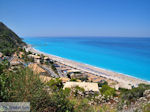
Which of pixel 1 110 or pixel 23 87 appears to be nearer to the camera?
pixel 1 110

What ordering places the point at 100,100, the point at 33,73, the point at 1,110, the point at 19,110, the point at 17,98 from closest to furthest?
the point at 1,110, the point at 19,110, the point at 17,98, the point at 33,73, the point at 100,100

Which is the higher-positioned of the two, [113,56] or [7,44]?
[7,44]

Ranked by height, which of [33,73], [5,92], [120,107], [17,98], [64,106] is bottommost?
[120,107]

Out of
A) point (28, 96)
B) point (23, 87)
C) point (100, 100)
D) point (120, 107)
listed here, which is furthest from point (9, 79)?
point (120, 107)

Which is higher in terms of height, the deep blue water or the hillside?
the hillside

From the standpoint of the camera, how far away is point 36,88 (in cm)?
218

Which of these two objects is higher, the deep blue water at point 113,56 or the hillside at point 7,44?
the hillside at point 7,44

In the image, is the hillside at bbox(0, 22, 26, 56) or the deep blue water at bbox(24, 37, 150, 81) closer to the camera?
the hillside at bbox(0, 22, 26, 56)

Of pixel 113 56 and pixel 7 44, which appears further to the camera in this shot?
pixel 113 56

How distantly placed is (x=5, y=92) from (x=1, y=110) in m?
0.39

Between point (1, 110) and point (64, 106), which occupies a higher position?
point (1, 110)

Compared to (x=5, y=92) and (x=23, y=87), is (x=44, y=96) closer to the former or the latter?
(x=23, y=87)

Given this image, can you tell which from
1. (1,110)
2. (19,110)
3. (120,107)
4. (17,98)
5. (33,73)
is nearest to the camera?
(1,110)

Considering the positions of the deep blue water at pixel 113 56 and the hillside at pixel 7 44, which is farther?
the deep blue water at pixel 113 56
